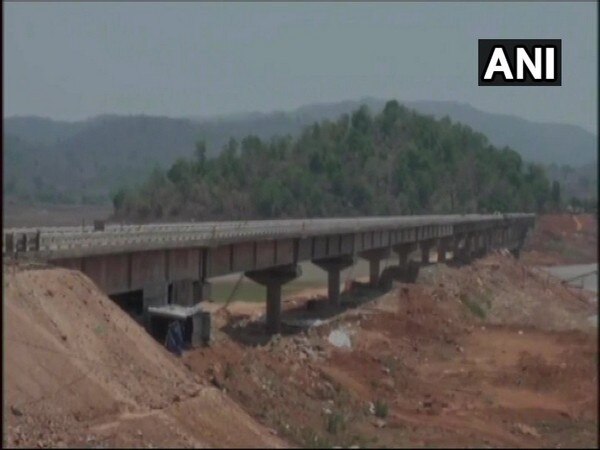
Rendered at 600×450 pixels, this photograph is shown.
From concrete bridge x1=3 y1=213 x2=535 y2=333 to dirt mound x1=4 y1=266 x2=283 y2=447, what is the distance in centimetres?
244

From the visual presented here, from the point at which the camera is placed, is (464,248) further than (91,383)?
Yes

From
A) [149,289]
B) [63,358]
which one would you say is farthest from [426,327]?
[63,358]

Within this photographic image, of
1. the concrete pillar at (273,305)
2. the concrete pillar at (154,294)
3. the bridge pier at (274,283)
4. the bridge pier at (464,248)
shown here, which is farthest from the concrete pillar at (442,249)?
the concrete pillar at (154,294)

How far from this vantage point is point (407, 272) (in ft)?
252

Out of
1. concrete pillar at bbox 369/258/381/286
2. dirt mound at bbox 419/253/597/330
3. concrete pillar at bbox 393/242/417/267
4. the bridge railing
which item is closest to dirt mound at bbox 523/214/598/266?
dirt mound at bbox 419/253/597/330

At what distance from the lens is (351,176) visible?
13088cm

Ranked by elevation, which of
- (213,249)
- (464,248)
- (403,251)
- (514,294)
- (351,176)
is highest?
(213,249)

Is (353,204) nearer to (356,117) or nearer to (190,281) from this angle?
(356,117)

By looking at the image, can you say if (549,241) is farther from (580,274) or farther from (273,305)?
(580,274)

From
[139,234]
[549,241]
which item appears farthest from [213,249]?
[549,241]

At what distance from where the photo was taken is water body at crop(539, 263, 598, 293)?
44.6 feet

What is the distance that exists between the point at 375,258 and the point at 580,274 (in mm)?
52079

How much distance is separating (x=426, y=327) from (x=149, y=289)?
20.6 metres

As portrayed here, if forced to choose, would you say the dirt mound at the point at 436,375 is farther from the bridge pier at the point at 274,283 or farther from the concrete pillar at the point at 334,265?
the concrete pillar at the point at 334,265
